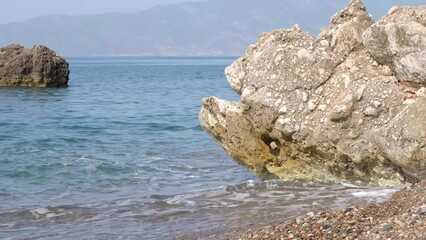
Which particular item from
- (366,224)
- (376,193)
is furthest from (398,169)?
(366,224)

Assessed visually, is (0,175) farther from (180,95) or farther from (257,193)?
(180,95)

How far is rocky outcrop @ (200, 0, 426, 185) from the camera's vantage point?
13.0 m

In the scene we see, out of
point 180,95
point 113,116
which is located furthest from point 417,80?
point 180,95

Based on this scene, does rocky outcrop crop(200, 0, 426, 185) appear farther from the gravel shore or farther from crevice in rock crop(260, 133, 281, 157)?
the gravel shore

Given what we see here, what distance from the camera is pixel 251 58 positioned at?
51.2 ft

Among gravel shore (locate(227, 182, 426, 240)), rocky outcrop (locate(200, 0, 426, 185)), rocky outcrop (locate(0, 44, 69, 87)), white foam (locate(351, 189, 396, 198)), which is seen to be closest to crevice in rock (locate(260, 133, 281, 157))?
rocky outcrop (locate(200, 0, 426, 185))

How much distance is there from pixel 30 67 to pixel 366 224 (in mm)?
48473

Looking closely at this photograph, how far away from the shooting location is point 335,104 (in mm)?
14086

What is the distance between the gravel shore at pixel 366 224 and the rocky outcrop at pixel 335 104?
72.7 inches

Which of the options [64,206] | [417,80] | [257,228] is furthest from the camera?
[64,206]

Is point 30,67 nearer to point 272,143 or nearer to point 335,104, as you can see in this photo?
point 272,143

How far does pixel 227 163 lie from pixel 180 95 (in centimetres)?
3031

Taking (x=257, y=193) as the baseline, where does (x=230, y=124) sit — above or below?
above

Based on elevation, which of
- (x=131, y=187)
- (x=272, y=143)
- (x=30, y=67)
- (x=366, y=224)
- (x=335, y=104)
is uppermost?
(x=335, y=104)
